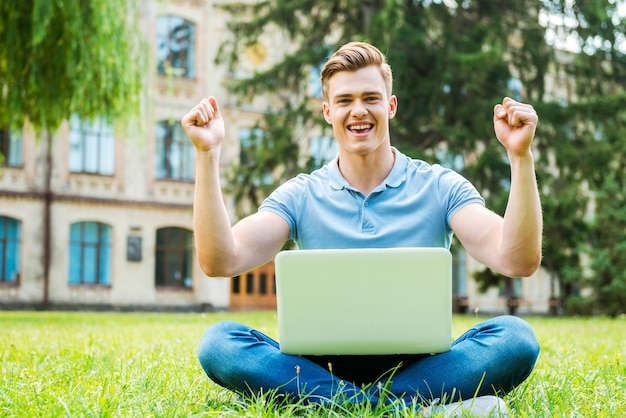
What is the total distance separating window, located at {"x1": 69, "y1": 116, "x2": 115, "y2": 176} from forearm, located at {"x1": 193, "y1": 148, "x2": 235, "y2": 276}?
63.1 ft

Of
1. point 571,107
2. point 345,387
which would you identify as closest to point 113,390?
point 345,387

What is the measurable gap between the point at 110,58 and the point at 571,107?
347 inches

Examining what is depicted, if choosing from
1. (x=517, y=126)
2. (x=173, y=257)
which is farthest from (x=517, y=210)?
(x=173, y=257)

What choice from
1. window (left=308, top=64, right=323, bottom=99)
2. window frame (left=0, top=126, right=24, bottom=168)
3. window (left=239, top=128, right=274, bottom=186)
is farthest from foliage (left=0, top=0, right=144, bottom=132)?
window frame (left=0, top=126, right=24, bottom=168)

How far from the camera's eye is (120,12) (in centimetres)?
1095

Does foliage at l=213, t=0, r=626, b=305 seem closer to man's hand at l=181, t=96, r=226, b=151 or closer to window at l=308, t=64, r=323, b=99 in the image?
window at l=308, t=64, r=323, b=99

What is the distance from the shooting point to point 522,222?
246cm

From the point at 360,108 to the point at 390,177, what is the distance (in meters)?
0.31

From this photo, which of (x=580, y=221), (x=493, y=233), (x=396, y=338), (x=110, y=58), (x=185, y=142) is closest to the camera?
(x=396, y=338)

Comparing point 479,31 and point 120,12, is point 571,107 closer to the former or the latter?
point 479,31

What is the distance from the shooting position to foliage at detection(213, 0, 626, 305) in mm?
14742

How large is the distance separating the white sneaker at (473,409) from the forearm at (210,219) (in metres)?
0.85

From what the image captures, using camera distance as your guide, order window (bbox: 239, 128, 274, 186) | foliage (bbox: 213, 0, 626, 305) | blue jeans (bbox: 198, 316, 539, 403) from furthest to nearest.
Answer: window (bbox: 239, 128, 274, 186)
foliage (bbox: 213, 0, 626, 305)
blue jeans (bbox: 198, 316, 539, 403)

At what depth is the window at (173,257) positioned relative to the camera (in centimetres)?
2200
